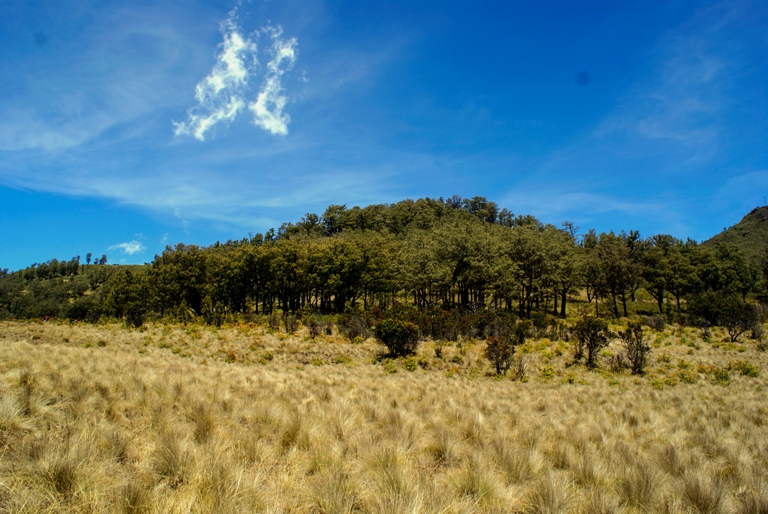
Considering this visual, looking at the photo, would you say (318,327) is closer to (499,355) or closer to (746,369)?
(499,355)

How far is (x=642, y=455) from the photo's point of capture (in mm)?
5402

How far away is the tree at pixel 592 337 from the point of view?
20.5 metres

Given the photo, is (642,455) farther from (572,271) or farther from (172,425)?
(572,271)

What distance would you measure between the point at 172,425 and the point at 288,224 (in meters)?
120

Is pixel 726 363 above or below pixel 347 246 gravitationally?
below

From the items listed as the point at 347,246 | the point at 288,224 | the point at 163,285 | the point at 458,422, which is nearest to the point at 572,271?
the point at 347,246

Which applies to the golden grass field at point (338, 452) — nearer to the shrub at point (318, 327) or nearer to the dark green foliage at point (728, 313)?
the shrub at point (318, 327)

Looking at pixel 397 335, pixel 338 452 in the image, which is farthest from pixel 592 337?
pixel 338 452

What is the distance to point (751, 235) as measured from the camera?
107m

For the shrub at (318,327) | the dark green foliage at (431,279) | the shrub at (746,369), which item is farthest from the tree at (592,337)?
the shrub at (318,327)

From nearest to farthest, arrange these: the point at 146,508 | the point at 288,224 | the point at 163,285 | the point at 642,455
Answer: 1. the point at 146,508
2. the point at 642,455
3. the point at 163,285
4. the point at 288,224

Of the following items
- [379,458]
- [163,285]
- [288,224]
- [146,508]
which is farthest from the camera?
[288,224]

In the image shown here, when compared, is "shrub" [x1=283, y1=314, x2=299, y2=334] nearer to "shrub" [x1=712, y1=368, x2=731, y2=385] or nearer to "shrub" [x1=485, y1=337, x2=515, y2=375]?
"shrub" [x1=485, y1=337, x2=515, y2=375]

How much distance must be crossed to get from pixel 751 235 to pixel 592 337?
135668 millimetres
